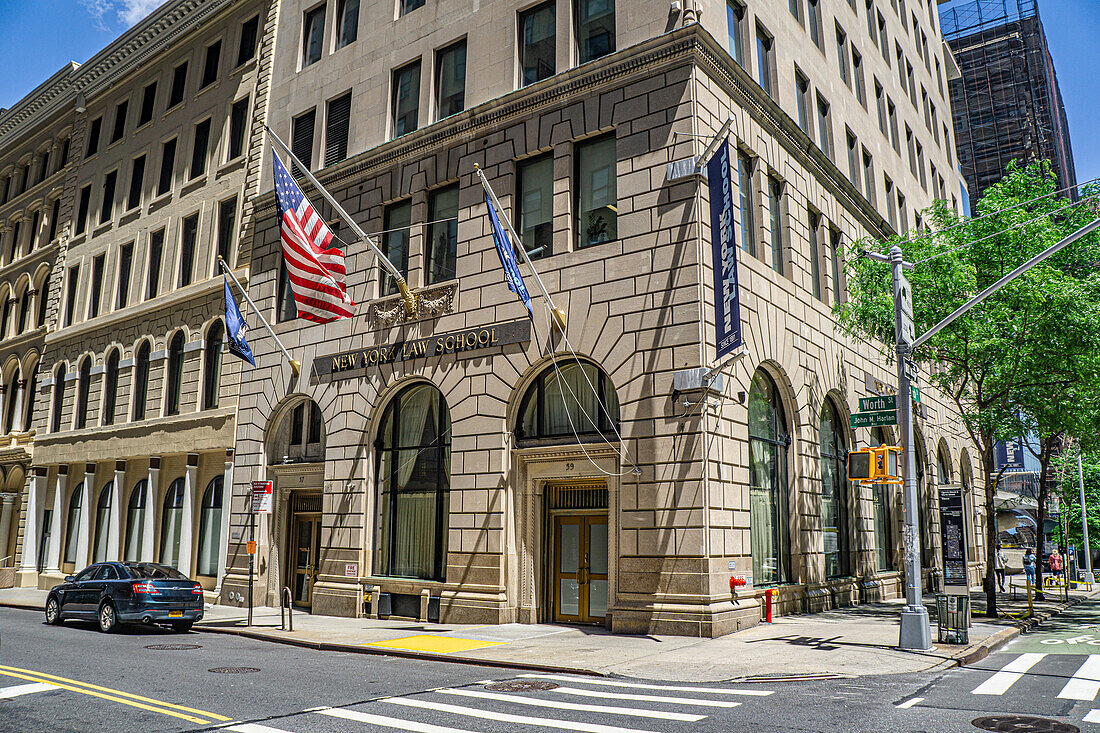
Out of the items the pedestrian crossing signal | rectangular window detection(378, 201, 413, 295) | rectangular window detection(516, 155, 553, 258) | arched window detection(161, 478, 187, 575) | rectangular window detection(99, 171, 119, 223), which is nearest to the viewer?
the pedestrian crossing signal

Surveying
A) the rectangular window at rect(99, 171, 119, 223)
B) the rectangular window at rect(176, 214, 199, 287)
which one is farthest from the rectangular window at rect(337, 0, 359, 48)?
the rectangular window at rect(99, 171, 119, 223)

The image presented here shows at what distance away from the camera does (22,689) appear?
10.7m

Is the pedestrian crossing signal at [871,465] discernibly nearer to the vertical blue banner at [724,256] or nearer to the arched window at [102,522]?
the vertical blue banner at [724,256]

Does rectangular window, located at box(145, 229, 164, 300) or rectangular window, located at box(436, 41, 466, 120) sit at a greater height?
rectangular window, located at box(436, 41, 466, 120)

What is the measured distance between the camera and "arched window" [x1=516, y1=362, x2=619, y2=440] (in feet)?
60.8

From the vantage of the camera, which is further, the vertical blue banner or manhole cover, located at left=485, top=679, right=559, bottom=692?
the vertical blue banner

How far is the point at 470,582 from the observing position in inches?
760

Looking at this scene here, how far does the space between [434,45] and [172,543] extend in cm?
1947

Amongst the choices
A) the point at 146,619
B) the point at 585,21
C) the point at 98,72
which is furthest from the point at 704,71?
the point at 98,72

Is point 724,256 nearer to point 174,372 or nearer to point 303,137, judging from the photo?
point 303,137

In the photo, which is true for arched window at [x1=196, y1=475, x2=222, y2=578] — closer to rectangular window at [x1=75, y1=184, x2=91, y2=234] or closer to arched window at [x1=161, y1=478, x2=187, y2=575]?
arched window at [x1=161, y1=478, x2=187, y2=575]

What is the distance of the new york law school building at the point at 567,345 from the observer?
1755 cm

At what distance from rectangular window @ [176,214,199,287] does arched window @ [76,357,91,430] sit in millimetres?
7735

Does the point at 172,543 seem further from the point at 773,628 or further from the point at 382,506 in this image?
the point at 773,628
